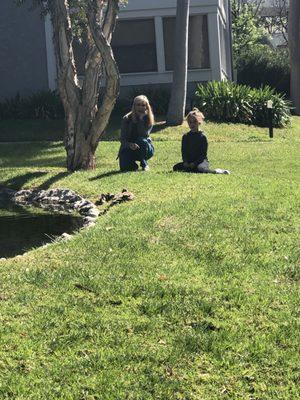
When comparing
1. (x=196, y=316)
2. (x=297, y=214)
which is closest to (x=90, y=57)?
(x=297, y=214)

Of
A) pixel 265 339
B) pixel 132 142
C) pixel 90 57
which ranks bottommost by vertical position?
pixel 265 339

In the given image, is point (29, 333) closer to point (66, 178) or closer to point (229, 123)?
point (66, 178)

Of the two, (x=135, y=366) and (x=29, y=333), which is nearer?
(x=135, y=366)

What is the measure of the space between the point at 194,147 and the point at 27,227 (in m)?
3.27

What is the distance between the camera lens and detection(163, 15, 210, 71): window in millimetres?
22266

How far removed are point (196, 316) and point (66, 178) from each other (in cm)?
686

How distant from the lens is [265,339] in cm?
375

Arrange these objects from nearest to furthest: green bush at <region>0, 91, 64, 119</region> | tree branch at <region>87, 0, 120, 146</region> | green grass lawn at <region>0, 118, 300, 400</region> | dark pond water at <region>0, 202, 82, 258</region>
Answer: green grass lawn at <region>0, 118, 300, 400</region>, dark pond water at <region>0, 202, 82, 258</region>, tree branch at <region>87, 0, 120, 146</region>, green bush at <region>0, 91, 64, 119</region>

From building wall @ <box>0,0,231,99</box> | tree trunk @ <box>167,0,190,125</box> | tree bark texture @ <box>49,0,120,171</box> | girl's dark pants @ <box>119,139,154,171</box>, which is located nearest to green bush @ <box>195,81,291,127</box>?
tree trunk @ <box>167,0,190,125</box>

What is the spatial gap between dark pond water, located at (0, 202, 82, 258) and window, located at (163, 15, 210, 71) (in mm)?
Result: 14217

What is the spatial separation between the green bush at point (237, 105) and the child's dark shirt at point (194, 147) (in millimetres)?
9495

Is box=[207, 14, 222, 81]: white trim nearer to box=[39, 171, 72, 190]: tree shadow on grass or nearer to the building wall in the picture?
the building wall

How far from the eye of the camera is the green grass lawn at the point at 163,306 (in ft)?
10.9

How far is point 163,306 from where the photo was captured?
421cm
